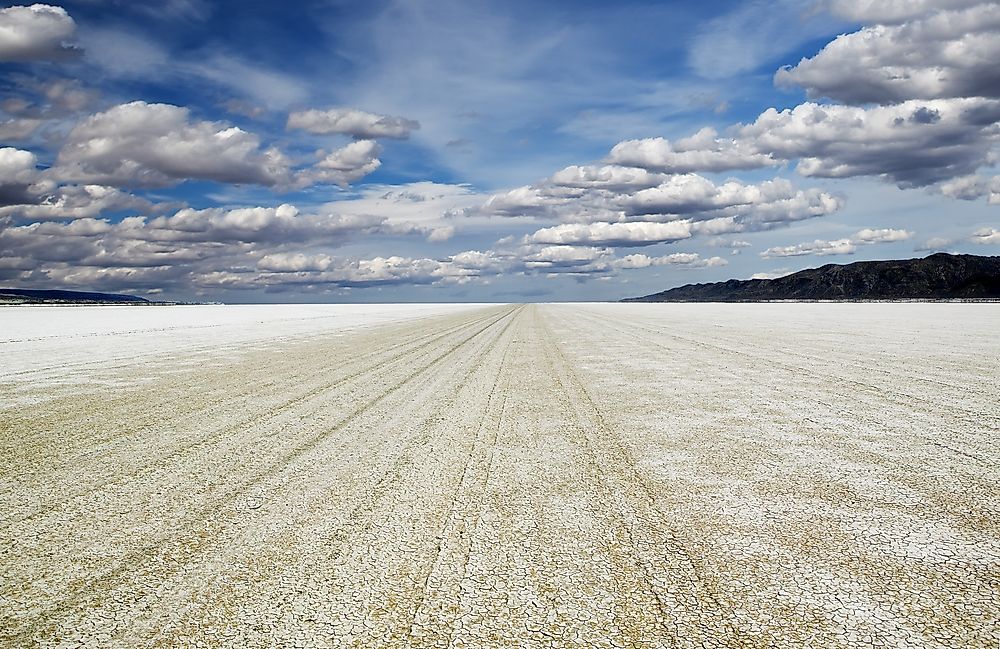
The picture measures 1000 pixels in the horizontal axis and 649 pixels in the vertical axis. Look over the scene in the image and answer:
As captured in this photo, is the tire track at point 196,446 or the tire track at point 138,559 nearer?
the tire track at point 138,559

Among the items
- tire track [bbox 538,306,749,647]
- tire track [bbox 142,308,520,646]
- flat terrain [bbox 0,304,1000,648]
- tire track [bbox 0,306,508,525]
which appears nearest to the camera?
tire track [bbox 538,306,749,647]

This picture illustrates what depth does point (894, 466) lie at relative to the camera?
255 inches

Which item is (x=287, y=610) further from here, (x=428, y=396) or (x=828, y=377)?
(x=828, y=377)

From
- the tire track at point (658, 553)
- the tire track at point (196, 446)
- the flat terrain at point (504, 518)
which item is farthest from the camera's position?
the tire track at point (196, 446)

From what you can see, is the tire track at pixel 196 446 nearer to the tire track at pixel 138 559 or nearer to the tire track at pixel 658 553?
the tire track at pixel 138 559

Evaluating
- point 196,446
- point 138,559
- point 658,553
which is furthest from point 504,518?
point 196,446

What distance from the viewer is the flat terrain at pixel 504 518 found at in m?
3.47

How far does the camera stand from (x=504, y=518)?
506 cm

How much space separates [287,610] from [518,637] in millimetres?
1245

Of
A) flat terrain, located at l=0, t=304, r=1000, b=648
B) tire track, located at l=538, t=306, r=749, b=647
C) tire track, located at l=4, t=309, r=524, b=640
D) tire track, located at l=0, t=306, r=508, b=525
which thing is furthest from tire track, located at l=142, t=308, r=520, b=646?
tire track, located at l=0, t=306, r=508, b=525

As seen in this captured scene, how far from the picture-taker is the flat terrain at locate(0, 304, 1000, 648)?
3471mm

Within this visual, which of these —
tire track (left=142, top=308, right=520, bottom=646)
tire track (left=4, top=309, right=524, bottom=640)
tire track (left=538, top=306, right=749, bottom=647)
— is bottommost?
tire track (left=538, top=306, right=749, bottom=647)

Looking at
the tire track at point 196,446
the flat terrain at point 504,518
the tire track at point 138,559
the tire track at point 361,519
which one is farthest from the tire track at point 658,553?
the tire track at point 196,446

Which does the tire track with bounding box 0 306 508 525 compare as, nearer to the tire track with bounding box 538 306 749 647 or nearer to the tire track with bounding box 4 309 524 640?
the tire track with bounding box 4 309 524 640
